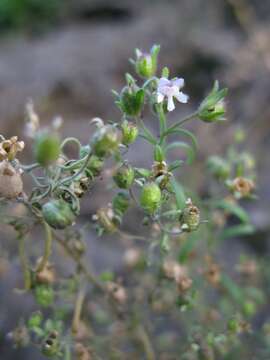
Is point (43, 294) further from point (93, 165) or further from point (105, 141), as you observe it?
point (105, 141)

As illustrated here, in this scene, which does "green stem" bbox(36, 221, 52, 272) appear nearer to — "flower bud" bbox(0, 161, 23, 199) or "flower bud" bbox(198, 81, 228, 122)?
"flower bud" bbox(0, 161, 23, 199)

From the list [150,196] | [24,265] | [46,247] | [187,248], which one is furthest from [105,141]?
[187,248]

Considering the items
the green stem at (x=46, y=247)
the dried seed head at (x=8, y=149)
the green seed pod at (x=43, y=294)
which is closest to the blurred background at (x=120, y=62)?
the green seed pod at (x=43, y=294)

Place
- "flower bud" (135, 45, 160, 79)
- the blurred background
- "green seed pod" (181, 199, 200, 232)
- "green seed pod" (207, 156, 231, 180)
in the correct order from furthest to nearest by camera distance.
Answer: the blurred background < "green seed pod" (207, 156, 231, 180) < "flower bud" (135, 45, 160, 79) < "green seed pod" (181, 199, 200, 232)

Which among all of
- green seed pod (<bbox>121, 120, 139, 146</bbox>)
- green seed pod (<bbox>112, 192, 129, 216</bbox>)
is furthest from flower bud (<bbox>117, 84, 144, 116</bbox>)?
green seed pod (<bbox>112, 192, 129, 216</bbox>)

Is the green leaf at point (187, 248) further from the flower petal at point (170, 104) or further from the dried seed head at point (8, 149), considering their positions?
the dried seed head at point (8, 149)

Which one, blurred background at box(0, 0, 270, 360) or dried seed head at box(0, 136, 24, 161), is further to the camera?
blurred background at box(0, 0, 270, 360)
